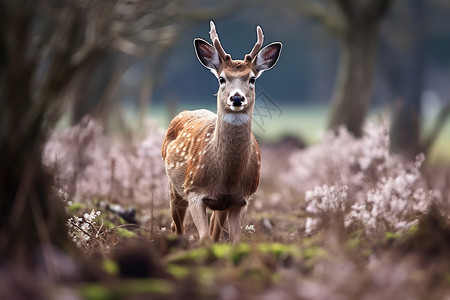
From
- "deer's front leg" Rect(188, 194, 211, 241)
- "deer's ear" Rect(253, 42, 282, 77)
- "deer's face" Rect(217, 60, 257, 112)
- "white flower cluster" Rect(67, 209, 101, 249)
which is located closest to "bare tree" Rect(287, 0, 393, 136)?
"deer's ear" Rect(253, 42, 282, 77)

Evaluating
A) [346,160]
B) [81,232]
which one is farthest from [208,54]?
[346,160]

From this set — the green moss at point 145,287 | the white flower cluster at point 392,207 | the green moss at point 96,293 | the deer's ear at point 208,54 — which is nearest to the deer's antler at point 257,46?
the deer's ear at point 208,54

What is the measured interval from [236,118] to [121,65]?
1958 millimetres

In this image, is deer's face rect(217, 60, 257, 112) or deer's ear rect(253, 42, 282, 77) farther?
deer's ear rect(253, 42, 282, 77)

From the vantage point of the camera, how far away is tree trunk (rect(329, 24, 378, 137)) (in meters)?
13.9

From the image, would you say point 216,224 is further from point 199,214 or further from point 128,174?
point 128,174

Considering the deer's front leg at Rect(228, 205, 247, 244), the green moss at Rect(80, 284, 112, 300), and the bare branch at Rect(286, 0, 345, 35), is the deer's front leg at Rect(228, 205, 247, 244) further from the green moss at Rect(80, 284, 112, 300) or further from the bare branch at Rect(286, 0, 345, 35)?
the bare branch at Rect(286, 0, 345, 35)

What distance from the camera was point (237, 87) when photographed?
244 inches

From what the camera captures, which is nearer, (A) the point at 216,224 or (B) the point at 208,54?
(B) the point at 208,54

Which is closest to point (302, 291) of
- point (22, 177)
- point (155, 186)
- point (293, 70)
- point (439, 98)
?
point (22, 177)

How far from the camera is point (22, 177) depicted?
4.07 metres

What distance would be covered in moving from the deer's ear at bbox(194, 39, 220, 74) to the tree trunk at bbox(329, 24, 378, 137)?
745 centimetres

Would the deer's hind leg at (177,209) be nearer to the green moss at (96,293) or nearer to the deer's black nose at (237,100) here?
the deer's black nose at (237,100)

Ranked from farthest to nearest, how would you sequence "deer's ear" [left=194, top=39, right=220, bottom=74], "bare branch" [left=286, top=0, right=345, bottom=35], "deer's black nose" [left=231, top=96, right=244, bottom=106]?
"bare branch" [left=286, top=0, right=345, bottom=35] < "deer's ear" [left=194, top=39, right=220, bottom=74] < "deer's black nose" [left=231, top=96, right=244, bottom=106]
